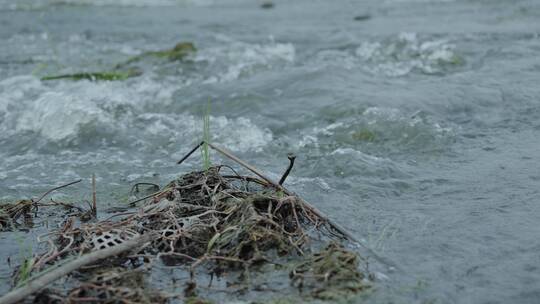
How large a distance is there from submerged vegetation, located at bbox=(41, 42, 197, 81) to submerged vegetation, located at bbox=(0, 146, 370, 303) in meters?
3.98

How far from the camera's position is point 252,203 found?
3420mm

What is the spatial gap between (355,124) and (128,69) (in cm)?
357

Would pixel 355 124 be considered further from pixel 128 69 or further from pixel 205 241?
pixel 128 69

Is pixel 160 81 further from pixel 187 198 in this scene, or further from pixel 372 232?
pixel 372 232

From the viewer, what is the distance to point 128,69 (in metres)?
8.13

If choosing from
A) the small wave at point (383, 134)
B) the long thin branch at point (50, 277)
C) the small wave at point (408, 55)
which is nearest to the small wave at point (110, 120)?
the small wave at point (383, 134)

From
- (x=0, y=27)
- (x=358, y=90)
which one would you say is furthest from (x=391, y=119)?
(x=0, y=27)

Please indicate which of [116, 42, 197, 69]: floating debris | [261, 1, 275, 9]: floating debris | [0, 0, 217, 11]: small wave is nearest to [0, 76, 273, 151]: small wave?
[116, 42, 197, 69]: floating debris

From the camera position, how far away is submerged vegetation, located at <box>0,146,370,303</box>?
285cm

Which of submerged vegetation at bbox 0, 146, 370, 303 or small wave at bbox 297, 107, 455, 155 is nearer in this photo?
submerged vegetation at bbox 0, 146, 370, 303

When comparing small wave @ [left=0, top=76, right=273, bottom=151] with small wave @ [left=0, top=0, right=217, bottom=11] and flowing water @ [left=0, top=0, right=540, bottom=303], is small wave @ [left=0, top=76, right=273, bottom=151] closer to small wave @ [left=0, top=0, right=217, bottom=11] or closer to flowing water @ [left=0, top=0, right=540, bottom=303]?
flowing water @ [left=0, top=0, right=540, bottom=303]

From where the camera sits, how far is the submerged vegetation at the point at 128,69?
752cm

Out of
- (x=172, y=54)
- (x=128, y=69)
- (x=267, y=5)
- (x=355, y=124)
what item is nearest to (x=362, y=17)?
(x=267, y=5)

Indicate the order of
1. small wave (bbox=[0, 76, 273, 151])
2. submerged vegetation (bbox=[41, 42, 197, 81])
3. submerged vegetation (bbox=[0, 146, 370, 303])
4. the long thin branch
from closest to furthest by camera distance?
1. the long thin branch
2. submerged vegetation (bbox=[0, 146, 370, 303])
3. small wave (bbox=[0, 76, 273, 151])
4. submerged vegetation (bbox=[41, 42, 197, 81])
